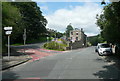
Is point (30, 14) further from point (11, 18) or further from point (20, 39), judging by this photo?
point (11, 18)

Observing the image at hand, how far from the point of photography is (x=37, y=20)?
174 feet

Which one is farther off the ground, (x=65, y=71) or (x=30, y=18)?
(x=30, y=18)

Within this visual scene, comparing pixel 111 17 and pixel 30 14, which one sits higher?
pixel 30 14

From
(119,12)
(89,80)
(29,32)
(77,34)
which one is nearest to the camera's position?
(89,80)

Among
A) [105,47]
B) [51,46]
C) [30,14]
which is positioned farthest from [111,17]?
[30,14]

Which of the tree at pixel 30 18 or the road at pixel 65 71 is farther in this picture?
the tree at pixel 30 18

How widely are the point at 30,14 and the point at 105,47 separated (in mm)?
32644

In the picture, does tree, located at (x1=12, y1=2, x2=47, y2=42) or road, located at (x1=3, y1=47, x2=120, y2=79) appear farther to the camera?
tree, located at (x1=12, y1=2, x2=47, y2=42)

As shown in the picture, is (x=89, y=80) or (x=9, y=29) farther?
(x=9, y=29)

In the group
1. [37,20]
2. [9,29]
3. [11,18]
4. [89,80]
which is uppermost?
[37,20]

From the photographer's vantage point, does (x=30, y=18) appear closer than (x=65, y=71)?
No

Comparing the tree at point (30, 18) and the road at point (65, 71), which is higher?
the tree at point (30, 18)

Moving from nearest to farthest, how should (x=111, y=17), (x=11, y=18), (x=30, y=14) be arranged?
(x=111, y=17), (x=11, y=18), (x=30, y=14)

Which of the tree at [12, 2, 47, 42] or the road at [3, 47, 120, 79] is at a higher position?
the tree at [12, 2, 47, 42]
